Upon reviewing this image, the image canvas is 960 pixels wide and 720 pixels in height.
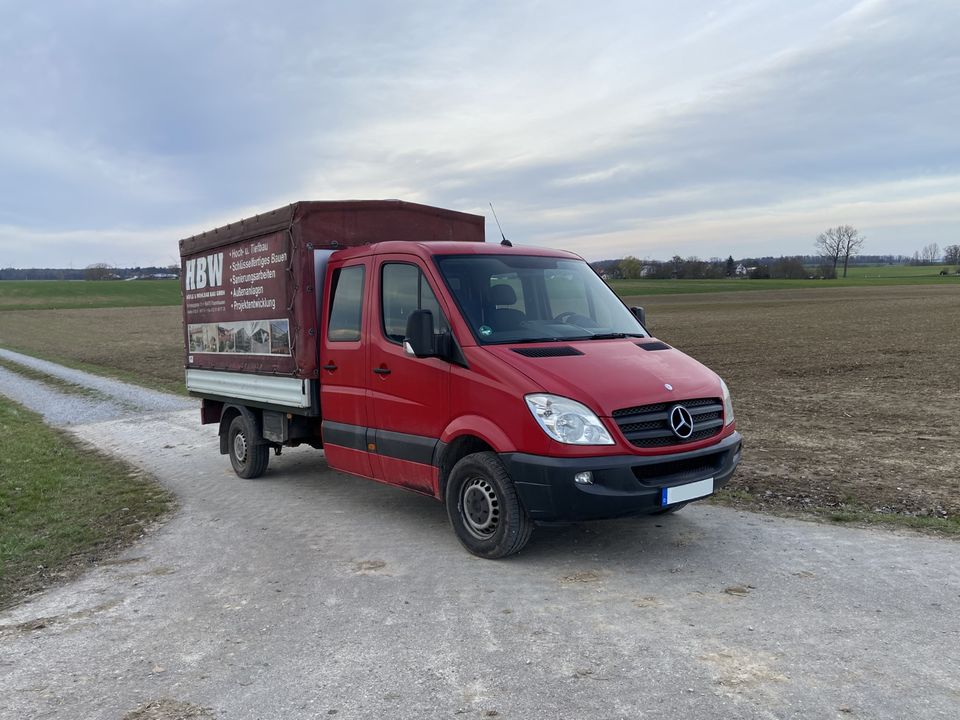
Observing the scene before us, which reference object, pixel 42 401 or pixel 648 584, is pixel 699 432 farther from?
pixel 42 401

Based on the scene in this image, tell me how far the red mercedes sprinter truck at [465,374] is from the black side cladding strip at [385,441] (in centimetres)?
2

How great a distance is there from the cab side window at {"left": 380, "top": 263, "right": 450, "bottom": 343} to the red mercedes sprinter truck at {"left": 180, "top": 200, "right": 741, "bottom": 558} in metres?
0.02

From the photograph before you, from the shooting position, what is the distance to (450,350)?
551cm

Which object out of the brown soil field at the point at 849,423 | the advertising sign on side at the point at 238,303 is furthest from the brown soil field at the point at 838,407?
the advertising sign on side at the point at 238,303

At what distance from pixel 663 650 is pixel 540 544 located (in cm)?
191

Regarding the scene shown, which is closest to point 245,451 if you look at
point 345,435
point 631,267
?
point 345,435

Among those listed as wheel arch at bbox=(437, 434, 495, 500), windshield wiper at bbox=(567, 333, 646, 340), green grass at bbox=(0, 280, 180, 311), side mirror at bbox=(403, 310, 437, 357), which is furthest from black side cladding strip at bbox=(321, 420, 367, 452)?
green grass at bbox=(0, 280, 180, 311)

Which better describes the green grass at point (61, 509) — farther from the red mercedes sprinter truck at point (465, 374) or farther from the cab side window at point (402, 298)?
the cab side window at point (402, 298)

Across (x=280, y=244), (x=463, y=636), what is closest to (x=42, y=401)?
(x=280, y=244)

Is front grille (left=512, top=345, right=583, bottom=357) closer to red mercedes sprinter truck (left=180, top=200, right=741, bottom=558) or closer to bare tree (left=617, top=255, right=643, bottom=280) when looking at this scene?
red mercedes sprinter truck (left=180, top=200, right=741, bottom=558)

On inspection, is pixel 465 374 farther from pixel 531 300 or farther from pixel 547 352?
pixel 531 300

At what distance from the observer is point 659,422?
16.7 ft

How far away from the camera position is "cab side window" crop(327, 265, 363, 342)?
6555 millimetres

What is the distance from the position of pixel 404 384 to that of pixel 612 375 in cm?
168
